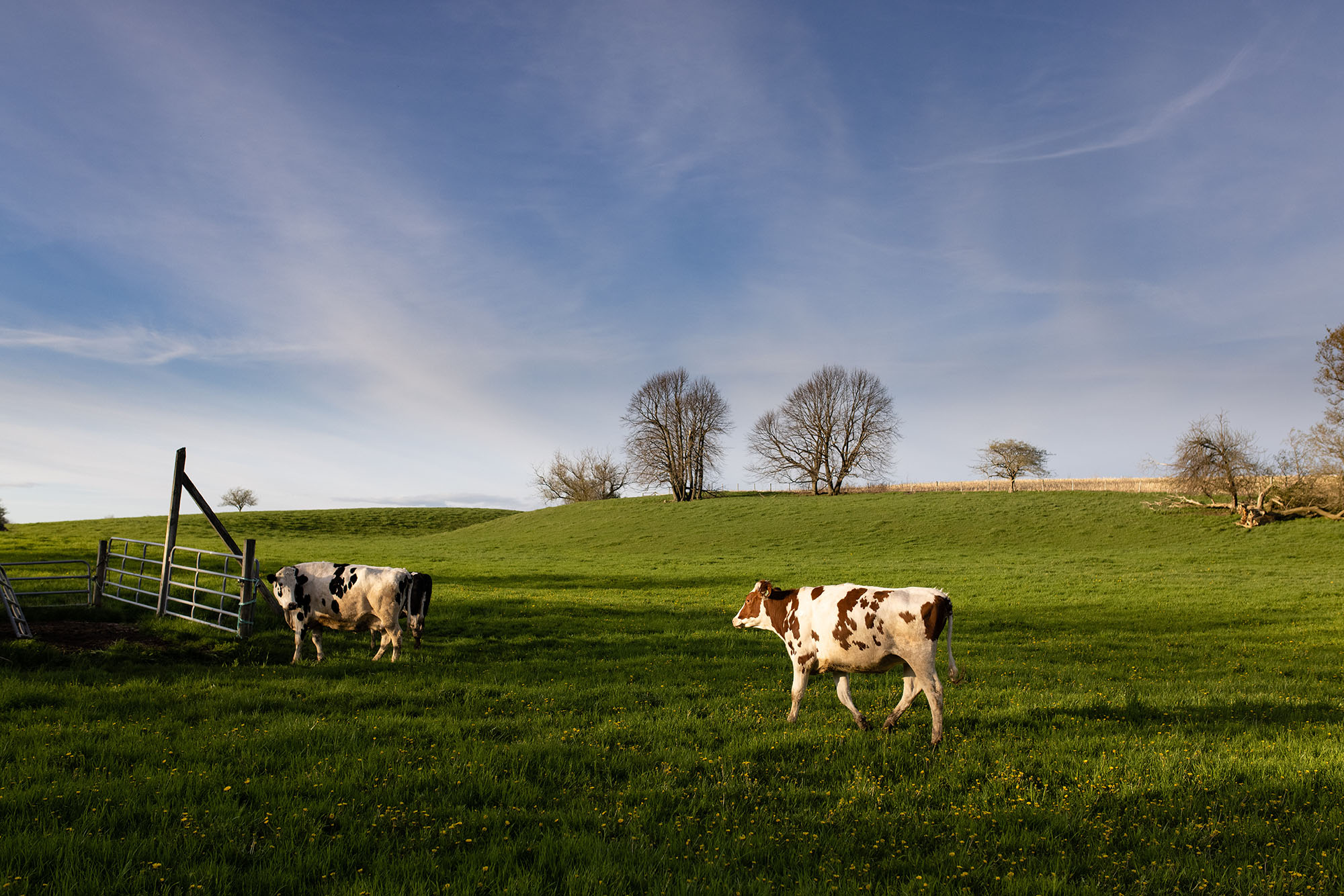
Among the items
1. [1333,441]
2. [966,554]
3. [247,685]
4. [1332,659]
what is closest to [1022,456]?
[1333,441]

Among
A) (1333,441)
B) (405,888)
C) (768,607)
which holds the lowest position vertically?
(405,888)

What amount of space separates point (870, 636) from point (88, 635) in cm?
1390

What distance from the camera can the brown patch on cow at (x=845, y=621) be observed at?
823cm

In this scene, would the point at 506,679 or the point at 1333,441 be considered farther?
the point at 1333,441

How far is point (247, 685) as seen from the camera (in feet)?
34.3

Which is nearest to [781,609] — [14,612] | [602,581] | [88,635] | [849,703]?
[849,703]

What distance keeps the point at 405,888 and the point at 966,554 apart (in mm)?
37464

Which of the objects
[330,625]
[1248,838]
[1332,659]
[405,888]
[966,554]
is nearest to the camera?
[405,888]

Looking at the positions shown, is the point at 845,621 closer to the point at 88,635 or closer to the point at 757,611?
the point at 757,611

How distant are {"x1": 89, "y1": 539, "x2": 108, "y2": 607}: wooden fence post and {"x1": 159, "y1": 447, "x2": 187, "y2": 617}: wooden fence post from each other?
4.92 ft

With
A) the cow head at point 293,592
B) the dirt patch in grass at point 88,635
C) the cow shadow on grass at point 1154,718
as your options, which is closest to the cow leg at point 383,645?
the cow head at point 293,592

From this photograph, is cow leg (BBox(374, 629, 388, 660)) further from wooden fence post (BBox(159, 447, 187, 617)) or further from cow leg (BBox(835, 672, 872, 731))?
cow leg (BBox(835, 672, 872, 731))

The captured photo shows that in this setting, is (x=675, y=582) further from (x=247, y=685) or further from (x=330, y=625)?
(x=247, y=685)

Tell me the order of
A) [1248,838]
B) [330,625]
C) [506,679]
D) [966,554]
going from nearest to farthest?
[1248,838], [506,679], [330,625], [966,554]
